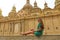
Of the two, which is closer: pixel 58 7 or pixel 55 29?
pixel 55 29

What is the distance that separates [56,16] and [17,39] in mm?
9637

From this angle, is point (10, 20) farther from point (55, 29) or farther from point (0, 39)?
point (0, 39)

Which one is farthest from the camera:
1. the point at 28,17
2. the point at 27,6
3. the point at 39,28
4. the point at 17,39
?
the point at 27,6

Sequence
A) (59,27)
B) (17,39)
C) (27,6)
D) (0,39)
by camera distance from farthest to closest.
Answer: (27,6)
(59,27)
(0,39)
(17,39)

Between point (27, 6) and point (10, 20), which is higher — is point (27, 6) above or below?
above

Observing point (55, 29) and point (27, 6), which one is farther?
point (27, 6)

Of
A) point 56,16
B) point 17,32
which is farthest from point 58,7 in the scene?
point 17,32

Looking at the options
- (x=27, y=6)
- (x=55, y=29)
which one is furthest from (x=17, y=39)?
(x=27, y=6)

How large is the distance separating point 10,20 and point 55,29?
24.6ft

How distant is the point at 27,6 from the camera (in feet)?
102

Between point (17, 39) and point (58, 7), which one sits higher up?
point (58, 7)

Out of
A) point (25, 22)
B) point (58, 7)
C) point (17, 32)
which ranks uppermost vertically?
point (58, 7)

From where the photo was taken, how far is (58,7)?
73.3ft

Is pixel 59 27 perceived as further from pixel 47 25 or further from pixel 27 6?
pixel 27 6
